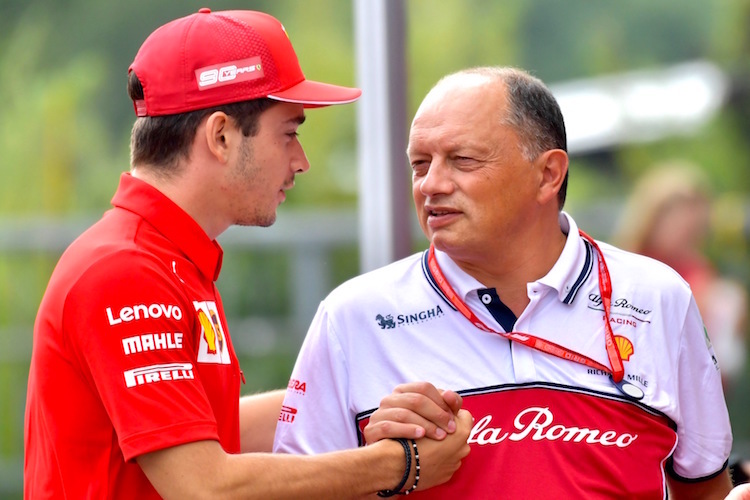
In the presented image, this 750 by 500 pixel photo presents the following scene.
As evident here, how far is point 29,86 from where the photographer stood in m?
5.73

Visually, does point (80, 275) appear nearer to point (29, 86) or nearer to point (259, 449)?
point (259, 449)

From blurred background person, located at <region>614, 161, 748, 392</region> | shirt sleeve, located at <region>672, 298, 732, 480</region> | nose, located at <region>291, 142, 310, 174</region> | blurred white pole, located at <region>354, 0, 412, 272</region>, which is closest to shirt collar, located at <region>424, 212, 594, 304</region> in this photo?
shirt sleeve, located at <region>672, 298, 732, 480</region>

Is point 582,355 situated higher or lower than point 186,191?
lower

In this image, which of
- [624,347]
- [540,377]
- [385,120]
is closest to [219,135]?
[540,377]

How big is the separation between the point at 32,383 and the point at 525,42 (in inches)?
200

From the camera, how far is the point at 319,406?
8.48 feet

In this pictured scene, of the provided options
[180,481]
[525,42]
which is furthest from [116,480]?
[525,42]

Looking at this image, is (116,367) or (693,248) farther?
(693,248)

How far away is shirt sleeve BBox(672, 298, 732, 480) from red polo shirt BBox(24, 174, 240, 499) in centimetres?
112

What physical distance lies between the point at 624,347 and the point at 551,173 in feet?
1.51

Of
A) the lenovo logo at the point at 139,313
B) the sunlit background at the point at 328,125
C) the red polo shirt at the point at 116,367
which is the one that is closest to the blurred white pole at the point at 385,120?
the sunlit background at the point at 328,125

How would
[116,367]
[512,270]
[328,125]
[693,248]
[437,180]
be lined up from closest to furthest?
[116,367] → [437,180] → [512,270] → [693,248] → [328,125]

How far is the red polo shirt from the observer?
6.87 ft

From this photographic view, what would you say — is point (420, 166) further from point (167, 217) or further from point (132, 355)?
point (132, 355)
